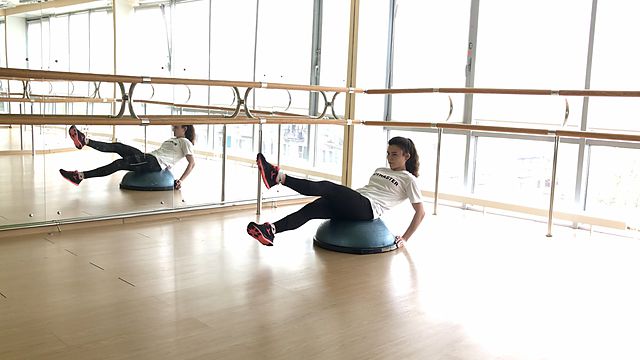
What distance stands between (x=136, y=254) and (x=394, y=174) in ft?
5.42

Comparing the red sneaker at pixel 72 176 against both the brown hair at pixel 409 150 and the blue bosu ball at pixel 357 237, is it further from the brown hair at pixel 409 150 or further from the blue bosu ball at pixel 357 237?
the brown hair at pixel 409 150

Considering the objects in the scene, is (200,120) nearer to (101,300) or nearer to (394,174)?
(394,174)

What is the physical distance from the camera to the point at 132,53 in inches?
197

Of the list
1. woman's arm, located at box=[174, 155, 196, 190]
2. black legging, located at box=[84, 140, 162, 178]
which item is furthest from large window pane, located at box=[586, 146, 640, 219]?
black legging, located at box=[84, 140, 162, 178]

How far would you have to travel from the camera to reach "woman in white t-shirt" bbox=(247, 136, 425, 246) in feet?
11.9

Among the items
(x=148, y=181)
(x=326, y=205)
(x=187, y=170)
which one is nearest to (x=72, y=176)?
(x=148, y=181)

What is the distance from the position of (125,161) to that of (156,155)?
0.74ft

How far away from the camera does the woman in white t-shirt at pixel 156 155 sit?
443cm

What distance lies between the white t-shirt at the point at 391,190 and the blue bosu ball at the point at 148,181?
1575 mm

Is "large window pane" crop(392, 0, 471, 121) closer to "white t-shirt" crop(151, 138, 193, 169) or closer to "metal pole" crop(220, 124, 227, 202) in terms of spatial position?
"metal pole" crop(220, 124, 227, 202)

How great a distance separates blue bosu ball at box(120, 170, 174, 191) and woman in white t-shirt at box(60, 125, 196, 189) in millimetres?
33

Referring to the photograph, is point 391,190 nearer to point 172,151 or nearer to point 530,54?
point 172,151

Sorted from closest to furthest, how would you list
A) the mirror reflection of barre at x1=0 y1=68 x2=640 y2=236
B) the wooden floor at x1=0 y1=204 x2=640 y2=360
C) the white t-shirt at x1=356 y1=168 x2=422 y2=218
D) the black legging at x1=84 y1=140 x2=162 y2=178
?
the wooden floor at x1=0 y1=204 x2=640 y2=360
the mirror reflection of barre at x1=0 y1=68 x2=640 y2=236
the white t-shirt at x1=356 y1=168 x2=422 y2=218
the black legging at x1=84 y1=140 x2=162 y2=178

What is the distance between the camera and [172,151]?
4.64m
